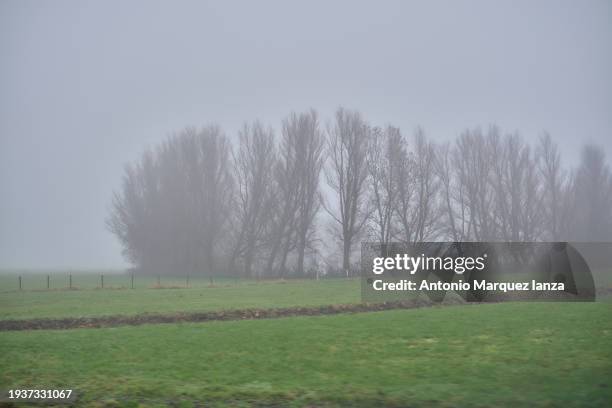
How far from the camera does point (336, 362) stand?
9.68m

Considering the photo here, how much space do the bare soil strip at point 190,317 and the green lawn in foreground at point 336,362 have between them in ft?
6.25

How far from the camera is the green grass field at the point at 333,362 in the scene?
296 inches

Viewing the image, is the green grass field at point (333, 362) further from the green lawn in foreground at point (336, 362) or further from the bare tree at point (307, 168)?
the bare tree at point (307, 168)

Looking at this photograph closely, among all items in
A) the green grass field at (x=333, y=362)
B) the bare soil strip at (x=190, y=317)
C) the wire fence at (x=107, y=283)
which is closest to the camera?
the green grass field at (x=333, y=362)

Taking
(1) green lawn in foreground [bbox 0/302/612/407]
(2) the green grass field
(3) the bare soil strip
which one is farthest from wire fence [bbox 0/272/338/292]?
(2) the green grass field

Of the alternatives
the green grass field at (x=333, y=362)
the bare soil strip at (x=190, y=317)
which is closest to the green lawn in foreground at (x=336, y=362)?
the green grass field at (x=333, y=362)

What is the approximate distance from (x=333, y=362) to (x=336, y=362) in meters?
0.06

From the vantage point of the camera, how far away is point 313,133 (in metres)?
63.7

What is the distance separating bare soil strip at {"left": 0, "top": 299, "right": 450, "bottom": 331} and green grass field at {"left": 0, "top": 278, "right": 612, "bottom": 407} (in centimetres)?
193

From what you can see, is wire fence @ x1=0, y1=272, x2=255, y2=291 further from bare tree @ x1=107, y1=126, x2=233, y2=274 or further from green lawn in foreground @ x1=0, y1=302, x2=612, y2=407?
green lawn in foreground @ x1=0, y1=302, x2=612, y2=407

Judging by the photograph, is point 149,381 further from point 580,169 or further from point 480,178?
point 580,169

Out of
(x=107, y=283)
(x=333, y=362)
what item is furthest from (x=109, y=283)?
(x=333, y=362)

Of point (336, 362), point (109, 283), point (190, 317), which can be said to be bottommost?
point (109, 283)

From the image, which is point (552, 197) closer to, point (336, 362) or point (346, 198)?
point (346, 198)
